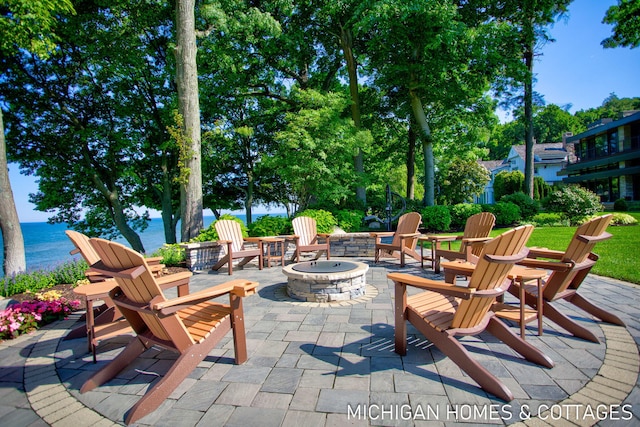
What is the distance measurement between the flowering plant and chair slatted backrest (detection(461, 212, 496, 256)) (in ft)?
19.2

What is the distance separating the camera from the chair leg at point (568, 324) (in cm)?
276

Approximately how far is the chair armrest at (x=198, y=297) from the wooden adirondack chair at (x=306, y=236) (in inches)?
151

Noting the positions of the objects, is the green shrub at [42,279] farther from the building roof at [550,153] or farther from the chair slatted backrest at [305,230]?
the building roof at [550,153]

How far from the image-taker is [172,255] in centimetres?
670

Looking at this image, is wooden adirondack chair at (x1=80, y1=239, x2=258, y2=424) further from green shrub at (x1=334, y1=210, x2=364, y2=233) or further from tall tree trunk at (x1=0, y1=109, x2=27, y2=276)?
green shrub at (x1=334, y1=210, x2=364, y2=233)

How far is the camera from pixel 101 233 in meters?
14.7

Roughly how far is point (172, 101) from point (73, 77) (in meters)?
3.40

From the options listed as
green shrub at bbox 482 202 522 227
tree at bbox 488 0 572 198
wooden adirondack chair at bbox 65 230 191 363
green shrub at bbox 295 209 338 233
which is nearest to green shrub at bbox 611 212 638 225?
green shrub at bbox 482 202 522 227

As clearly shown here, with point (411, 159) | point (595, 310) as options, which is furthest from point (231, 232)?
point (411, 159)

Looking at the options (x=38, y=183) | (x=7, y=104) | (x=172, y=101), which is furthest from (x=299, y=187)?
(x=38, y=183)

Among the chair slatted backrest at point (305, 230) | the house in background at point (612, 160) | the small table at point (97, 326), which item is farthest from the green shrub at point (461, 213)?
the house in background at point (612, 160)

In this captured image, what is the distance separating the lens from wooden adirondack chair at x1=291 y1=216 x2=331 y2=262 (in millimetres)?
6434

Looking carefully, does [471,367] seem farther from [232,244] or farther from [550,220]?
[550,220]

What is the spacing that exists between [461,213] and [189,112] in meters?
9.77
